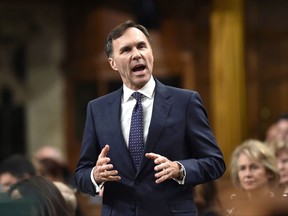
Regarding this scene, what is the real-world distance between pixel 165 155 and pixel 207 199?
1558 mm

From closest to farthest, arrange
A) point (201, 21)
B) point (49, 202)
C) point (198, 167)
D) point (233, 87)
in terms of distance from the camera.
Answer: point (198, 167), point (49, 202), point (233, 87), point (201, 21)

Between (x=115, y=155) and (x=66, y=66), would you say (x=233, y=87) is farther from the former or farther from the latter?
(x=115, y=155)

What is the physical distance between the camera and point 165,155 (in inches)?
119

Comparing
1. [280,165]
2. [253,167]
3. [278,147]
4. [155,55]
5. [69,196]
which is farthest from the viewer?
[155,55]

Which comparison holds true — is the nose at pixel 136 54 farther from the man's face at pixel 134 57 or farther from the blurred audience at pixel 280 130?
the blurred audience at pixel 280 130

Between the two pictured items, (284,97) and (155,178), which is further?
(284,97)

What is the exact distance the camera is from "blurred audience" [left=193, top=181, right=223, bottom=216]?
173 inches

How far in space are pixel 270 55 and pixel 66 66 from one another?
210 centimetres

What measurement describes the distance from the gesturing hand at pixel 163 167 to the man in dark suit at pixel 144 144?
53mm

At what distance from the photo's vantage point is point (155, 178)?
9.88 feet

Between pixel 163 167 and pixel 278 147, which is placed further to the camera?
pixel 278 147

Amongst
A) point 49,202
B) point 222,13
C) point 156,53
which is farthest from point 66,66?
point 49,202

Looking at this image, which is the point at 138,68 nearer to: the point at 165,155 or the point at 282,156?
the point at 165,155

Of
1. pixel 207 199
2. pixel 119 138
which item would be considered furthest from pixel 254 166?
pixel 119 138
